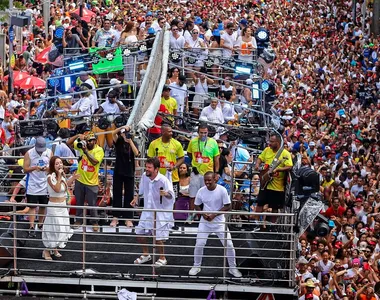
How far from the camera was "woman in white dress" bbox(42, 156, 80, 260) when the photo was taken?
20641mm

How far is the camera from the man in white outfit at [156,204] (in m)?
20.4

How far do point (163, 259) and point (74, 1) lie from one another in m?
35.9

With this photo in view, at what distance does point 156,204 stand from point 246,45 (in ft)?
48.2

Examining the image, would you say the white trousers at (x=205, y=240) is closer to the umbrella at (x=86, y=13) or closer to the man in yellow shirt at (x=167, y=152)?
the man in yellow shirt at (x=167, y=152)

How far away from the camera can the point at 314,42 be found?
53781 millimetres

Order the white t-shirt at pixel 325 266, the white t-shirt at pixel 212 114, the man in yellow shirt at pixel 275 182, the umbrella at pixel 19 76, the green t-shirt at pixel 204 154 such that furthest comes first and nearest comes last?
the umbrella at pixel 19 76, the white t-shirt at pixel 212 114, the white t-shirt at pixel 325 266, the green t-shirt at pixel 204 154, the man in yellow shirt at pixel 275 182

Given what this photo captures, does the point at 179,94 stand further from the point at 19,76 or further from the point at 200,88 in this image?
the point at 19,76

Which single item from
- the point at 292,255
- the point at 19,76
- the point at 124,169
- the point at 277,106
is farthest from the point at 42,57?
the point at 292,255

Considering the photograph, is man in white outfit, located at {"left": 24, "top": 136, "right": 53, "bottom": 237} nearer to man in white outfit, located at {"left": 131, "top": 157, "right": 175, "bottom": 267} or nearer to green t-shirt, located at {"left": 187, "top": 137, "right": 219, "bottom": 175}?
man in white outfit, located at {"left": 131, "top": 157, "right": 175, "bottom": 267}

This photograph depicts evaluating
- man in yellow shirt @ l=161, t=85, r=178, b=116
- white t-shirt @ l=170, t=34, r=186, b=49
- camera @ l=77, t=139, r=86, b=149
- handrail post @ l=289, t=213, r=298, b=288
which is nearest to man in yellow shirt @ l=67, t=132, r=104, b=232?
camera @ l=77, t=139, r=86, b=149

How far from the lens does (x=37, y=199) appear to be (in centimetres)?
2203

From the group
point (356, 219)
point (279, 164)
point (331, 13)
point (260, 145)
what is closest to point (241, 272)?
point (279, 164)

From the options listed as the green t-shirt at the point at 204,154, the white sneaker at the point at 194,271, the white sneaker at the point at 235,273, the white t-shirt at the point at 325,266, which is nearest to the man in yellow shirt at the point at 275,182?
the green t-shirt at the point at 204,154

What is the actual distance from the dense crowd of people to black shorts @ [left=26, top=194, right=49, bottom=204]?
1.50 feet
